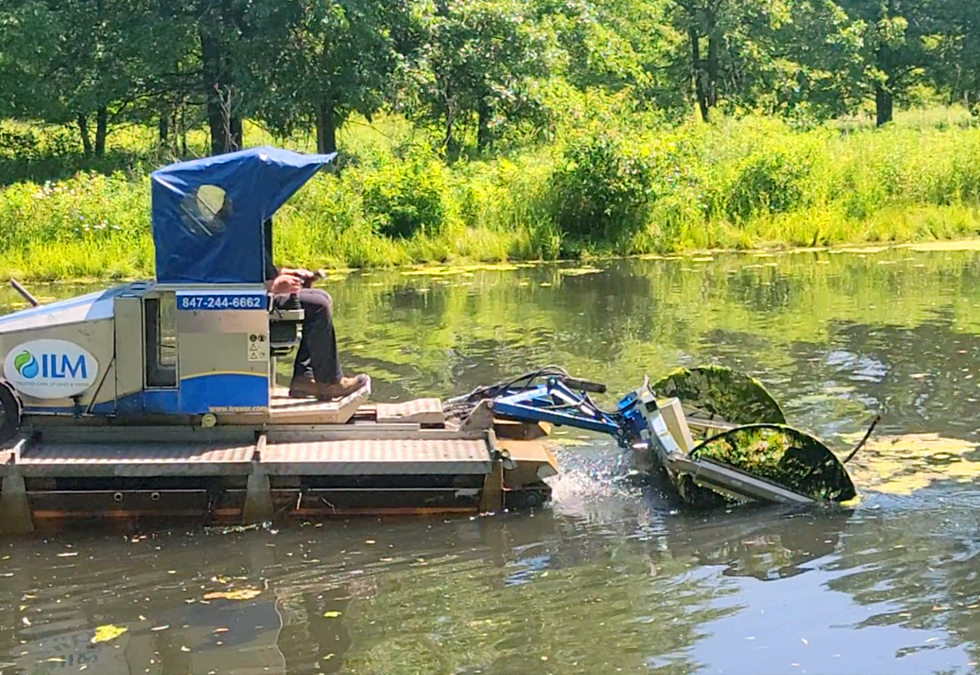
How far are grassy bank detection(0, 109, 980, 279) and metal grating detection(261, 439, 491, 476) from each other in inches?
507

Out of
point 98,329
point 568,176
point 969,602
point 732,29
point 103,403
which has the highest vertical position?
point 732,29

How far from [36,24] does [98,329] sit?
63.7 ft

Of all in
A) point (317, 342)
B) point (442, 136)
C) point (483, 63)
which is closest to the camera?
point (317, 342)

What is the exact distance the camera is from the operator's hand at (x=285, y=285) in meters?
7.88

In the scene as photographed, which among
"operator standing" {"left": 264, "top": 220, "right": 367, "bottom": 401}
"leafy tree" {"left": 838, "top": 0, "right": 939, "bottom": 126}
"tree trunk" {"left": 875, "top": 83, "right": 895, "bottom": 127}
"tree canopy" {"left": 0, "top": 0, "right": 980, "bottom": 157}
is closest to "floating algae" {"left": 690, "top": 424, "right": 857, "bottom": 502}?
"operator standing" {"left": 264, "top": 220, "right": 367, "bottom": 401}

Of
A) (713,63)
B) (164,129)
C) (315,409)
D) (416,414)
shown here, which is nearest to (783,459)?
(416,414)

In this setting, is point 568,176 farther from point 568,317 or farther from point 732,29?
point 732,29

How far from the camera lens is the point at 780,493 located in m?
7.88

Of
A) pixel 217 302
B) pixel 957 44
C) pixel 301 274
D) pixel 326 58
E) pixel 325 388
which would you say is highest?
pixel 957 44

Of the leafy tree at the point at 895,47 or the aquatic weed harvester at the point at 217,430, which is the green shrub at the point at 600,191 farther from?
the leafy tree at the point at 895,47

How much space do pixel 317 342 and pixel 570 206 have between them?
14.5m

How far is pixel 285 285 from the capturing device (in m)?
7.91

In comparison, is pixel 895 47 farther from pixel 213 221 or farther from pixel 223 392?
pixel 223 392

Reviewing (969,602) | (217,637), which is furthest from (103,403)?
(969,602)
